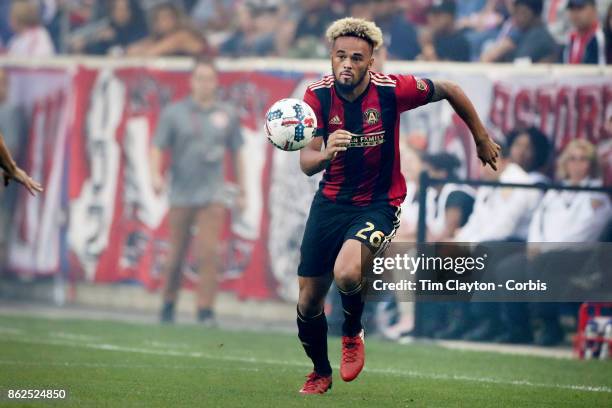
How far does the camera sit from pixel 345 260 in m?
9.91

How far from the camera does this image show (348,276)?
988cm

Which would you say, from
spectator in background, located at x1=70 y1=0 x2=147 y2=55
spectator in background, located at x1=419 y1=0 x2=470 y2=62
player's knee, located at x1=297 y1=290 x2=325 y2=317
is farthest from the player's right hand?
spectator in background, located at x1=70 y1=0 x2=147 y2=55

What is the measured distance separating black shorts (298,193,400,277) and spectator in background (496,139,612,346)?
4.74m

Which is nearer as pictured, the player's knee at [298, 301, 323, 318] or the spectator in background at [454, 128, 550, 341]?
the player's knee at [298, 301, 323, 318]

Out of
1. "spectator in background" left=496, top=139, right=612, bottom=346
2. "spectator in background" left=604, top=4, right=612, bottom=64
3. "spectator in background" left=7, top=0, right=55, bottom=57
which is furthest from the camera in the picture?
"spectator in background" left=7, top=0, right=55, bottom=57

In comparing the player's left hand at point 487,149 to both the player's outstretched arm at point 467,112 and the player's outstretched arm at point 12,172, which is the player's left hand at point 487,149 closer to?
the player's outstretched arm at point 467,112

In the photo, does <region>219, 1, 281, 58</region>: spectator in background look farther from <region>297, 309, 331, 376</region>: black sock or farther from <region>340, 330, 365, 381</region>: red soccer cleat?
<region>340, 330, 365, 381</region>: red soccer cleat

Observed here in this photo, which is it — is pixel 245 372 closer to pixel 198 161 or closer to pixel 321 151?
pixel 321 151

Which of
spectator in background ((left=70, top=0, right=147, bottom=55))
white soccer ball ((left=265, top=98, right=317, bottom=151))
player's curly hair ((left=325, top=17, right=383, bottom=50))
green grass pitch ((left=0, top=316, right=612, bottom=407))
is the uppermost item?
player's curly hair ((left=325, top=17, right=383, bottom=50))

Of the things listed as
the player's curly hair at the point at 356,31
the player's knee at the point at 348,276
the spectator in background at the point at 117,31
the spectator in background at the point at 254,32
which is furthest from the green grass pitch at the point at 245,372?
the spectator in background at the point at 117,31

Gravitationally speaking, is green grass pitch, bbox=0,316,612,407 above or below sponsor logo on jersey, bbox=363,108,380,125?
below

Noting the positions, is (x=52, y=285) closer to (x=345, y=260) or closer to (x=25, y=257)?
(x=25, y=257)

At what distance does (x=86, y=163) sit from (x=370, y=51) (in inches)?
423

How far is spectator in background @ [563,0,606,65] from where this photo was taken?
1611 cm
